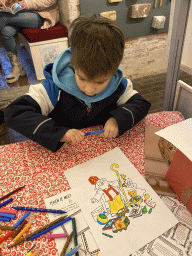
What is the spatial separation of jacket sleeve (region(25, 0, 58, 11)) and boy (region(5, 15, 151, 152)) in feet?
5.84

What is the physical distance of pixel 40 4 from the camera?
2.17 meters

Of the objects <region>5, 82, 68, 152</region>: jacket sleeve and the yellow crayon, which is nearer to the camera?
the yellow crayon

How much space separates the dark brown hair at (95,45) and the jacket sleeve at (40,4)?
1.93 m

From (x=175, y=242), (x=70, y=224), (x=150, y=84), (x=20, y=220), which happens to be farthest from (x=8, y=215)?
(x=150, y=84)

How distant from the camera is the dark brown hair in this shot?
538 millimetres

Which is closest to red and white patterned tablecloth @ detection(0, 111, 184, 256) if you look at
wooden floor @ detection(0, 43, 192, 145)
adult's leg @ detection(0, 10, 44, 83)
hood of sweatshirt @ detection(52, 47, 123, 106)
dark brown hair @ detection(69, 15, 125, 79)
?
hood of sweatshirt @ detection(52, 47, 123, 106)

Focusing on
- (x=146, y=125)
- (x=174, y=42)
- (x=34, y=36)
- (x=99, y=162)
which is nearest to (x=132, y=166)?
(x=99, y=162)

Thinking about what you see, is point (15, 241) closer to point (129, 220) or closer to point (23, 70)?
point (129, 220)

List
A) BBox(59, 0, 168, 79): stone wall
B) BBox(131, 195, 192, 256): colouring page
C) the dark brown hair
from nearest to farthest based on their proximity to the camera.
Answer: BBox(131, 195, 192, 256): colouring page → the dark brown hair → BBox(59, 0, 168, 79): stone wall

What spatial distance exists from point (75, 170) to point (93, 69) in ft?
0.97

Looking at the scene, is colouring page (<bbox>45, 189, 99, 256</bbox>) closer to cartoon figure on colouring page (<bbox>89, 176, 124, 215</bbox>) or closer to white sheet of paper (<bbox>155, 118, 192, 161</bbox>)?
cartoon figure on colouring page (<bbox>89, 176, 124, 215</bbox>)

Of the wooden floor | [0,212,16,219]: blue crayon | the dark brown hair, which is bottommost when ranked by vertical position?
the wooden floor

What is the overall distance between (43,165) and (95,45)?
→ 377 millimetres

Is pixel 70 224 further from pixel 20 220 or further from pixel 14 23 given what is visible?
pixel 14 23
